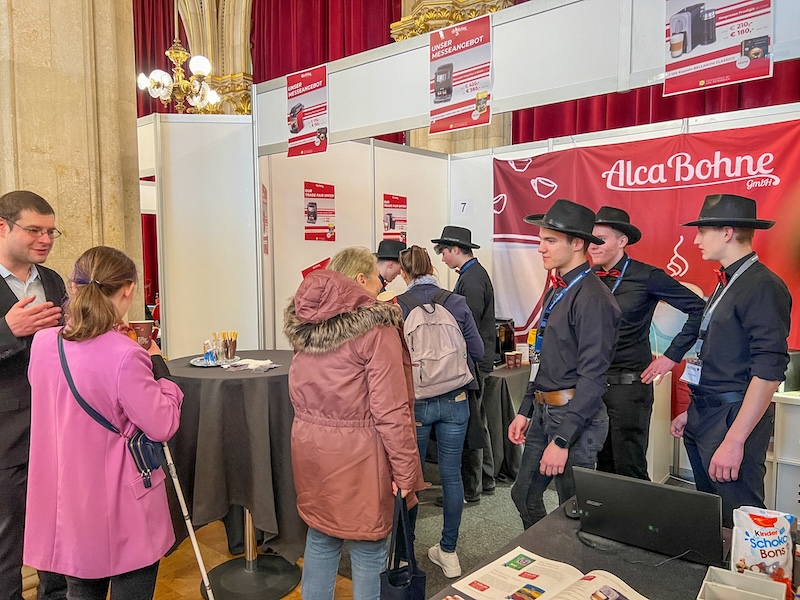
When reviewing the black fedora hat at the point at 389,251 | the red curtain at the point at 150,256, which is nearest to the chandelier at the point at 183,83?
the red curtain at the point at 150,256

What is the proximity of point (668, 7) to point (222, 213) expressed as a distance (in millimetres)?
3140

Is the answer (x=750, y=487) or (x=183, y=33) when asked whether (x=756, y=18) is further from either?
(x=183, y=33)

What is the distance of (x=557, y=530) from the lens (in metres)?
1.46

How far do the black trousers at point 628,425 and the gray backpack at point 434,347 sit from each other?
722 mm

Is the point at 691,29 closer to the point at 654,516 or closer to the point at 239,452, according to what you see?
the point at 654,516

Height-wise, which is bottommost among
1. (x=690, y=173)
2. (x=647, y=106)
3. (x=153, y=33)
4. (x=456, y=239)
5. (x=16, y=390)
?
(x=16, y=390)

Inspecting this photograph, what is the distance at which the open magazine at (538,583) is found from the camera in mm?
1145

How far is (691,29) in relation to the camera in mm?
2090

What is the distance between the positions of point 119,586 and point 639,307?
7.73 feet

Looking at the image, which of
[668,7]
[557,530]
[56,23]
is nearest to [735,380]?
[557,530]

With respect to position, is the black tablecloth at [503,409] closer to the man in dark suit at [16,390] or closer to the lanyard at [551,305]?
the lanyard at [551,305]

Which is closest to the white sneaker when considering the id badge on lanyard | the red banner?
the id badge on lanyard

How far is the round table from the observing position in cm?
260

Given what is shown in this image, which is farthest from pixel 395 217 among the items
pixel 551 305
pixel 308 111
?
pixel 551 305
